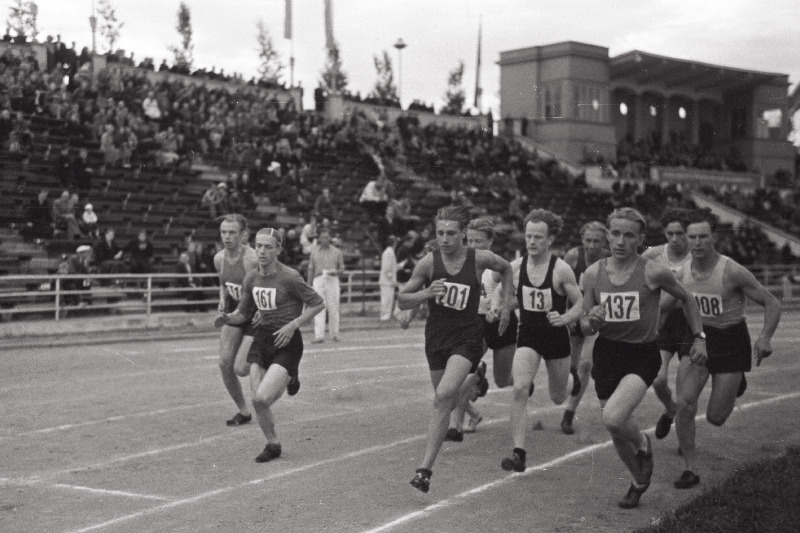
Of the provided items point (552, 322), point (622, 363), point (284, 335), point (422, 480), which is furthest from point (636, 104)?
point (422, 480)

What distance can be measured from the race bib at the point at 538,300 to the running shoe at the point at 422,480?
2.49 m

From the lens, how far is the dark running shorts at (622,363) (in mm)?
7625

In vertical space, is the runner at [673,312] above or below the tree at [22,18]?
below

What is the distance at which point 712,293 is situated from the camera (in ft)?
28.2

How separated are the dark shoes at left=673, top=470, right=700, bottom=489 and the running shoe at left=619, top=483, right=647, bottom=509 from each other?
726 millimetres

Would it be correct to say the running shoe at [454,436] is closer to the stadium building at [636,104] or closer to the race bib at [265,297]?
the race bib at [265,297]

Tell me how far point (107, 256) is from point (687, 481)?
16.6 m

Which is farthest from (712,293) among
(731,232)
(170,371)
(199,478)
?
(731,232)

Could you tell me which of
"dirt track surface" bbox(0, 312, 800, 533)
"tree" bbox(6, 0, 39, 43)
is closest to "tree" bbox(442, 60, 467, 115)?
"tree" bbox(6, 0, 39, 43)

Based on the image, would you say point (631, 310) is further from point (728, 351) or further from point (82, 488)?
point (82, 488)

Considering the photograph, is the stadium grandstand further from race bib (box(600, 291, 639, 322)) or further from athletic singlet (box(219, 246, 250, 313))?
race bib (box(600, 291, 639, 322))

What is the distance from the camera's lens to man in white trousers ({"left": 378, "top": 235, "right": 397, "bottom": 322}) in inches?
976

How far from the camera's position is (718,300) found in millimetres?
8617

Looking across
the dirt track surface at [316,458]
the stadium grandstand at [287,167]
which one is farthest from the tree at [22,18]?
the dirt track surface at [316,458]
